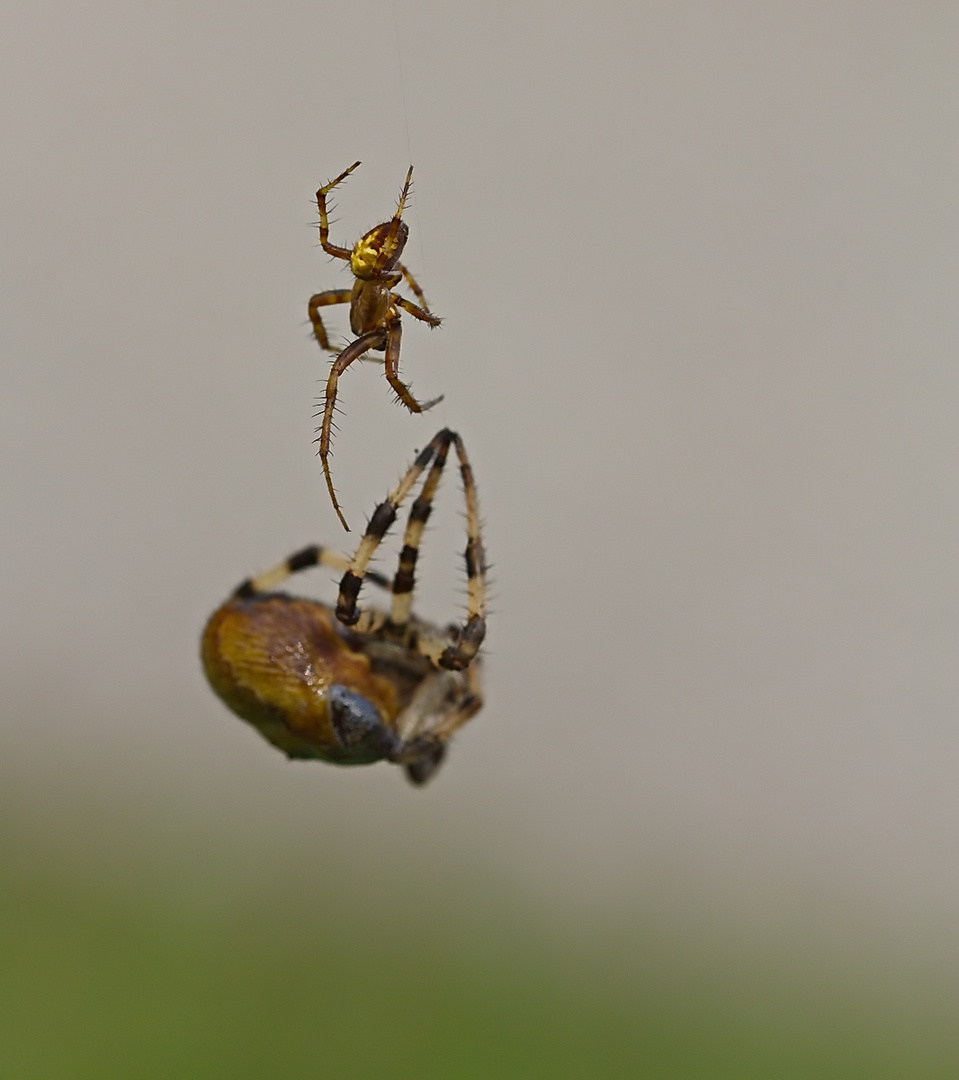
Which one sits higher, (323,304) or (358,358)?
(323,304)

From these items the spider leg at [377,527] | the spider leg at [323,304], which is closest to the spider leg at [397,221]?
the spider leg at [323,304]

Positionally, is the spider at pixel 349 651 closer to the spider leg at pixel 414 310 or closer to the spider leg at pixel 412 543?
the spider leg at pixel 412 543

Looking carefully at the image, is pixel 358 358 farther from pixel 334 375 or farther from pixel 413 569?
pixel 413 569

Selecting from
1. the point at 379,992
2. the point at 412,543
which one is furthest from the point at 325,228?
the point at 379,992

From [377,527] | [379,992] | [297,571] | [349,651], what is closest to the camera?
[377,527]

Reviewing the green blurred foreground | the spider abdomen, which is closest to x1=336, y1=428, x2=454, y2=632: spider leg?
the spider abdomen
